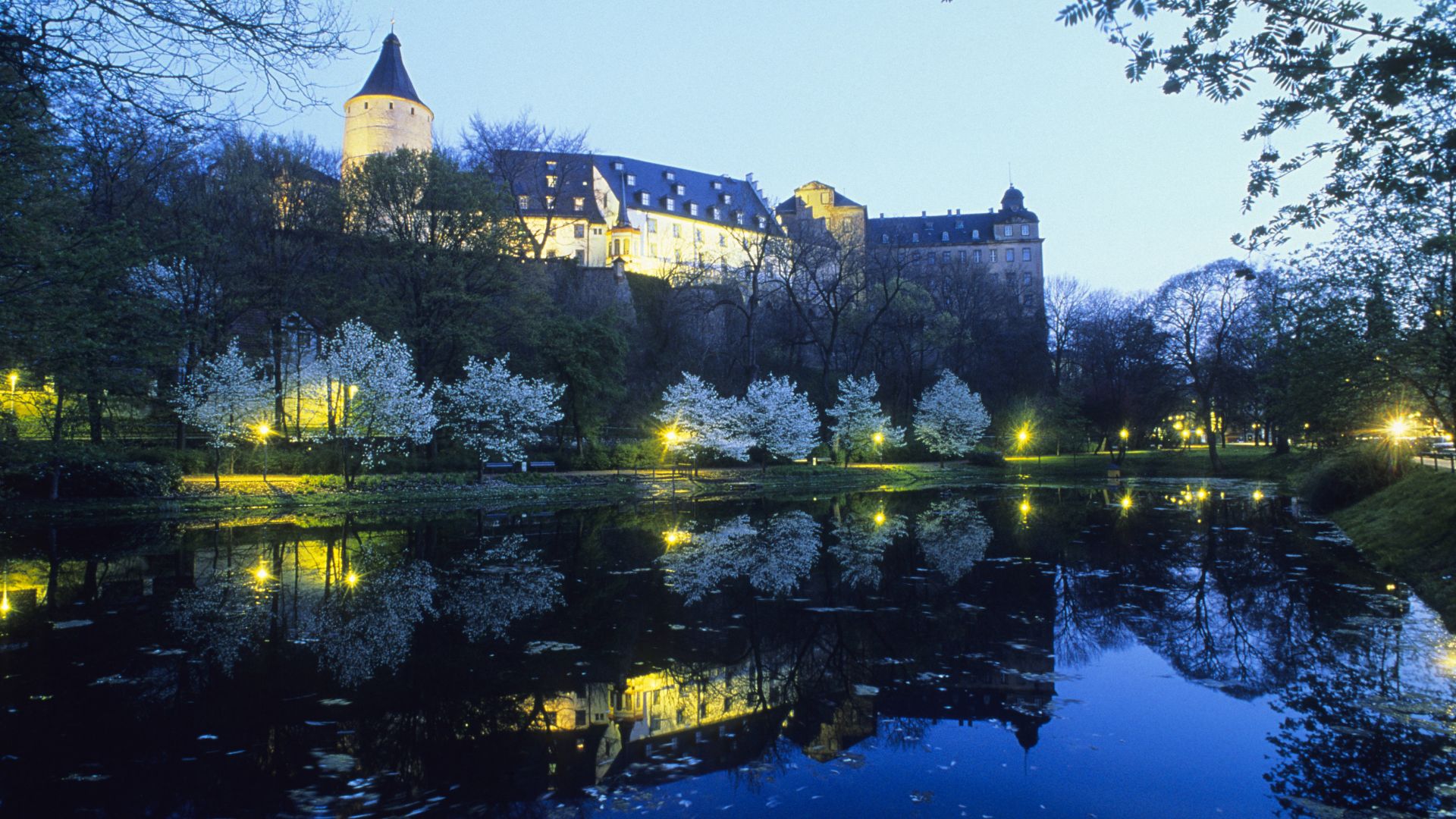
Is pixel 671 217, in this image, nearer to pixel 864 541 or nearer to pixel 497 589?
pixel 864 541

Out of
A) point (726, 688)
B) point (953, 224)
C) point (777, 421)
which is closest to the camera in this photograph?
point (726, 688)

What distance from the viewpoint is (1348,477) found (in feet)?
74.4

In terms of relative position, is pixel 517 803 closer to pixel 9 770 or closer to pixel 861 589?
pixel 9 770

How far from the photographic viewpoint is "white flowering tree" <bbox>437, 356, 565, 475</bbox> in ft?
106

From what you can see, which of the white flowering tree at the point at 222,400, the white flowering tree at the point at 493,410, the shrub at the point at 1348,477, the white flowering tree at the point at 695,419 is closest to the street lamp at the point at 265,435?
the white flowering tree at the point at 222,400

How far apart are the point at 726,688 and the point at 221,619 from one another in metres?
7.25


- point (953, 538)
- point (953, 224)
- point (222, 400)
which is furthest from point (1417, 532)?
point (953, 224)

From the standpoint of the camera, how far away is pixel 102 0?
5.54m

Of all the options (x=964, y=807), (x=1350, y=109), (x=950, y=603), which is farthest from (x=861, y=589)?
(x=1350, y=109)

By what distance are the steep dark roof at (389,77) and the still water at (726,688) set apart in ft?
160

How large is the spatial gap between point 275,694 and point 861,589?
313 inches

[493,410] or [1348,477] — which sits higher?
[493,410]

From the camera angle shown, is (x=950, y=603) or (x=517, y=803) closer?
(x=517, y=803)

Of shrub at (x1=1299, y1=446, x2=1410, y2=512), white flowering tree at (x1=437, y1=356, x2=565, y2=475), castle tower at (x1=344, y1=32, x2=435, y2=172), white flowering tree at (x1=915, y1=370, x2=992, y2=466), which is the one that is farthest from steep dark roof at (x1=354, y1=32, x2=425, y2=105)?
shrub at (x1=1299, y1=446, x2=1410, y2=512)
